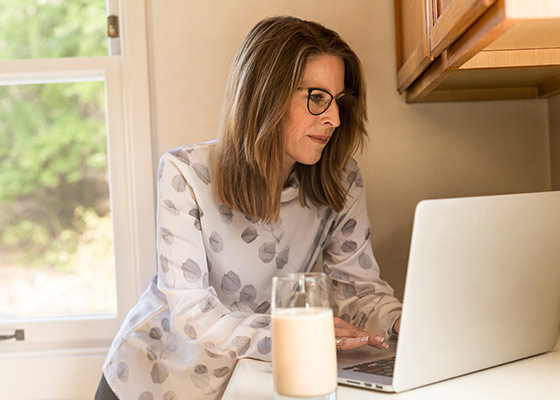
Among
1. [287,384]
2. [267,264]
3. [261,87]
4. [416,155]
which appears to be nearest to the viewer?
[287,384]

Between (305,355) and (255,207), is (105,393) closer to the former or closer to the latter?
(255,207)

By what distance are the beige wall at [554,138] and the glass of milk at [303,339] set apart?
1.10 meters

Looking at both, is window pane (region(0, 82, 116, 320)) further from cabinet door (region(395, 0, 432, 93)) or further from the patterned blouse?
cabinet door (region(395, 0, 432, 93))

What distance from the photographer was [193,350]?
1338mm

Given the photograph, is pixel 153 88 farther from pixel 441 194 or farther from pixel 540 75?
pixel 540 75

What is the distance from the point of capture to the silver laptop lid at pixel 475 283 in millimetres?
829

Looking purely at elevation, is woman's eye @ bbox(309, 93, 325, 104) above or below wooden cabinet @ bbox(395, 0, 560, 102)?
below

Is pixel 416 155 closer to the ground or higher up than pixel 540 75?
closer to the ground

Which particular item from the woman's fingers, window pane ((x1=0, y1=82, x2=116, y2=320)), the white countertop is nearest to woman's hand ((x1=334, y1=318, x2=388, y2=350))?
the woman's fingers

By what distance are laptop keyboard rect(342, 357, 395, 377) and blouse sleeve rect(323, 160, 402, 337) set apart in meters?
0.28

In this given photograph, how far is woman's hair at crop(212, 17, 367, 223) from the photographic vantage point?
4.28 ft

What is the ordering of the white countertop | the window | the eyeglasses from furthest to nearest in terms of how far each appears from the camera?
the window, the eyeglasses, the white countertop

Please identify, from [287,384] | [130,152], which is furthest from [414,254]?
[130,152]

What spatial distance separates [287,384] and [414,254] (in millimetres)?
223
